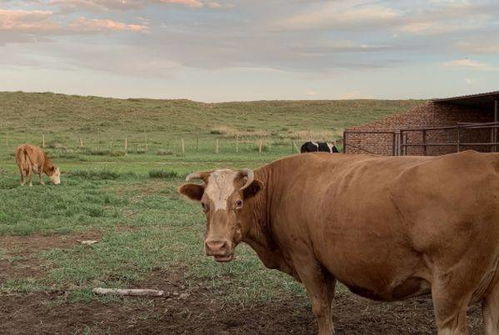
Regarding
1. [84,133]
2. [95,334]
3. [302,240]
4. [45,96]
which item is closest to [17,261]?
[95,334]

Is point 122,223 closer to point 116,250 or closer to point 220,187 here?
point 116,250

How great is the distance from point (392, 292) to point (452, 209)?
92 cm

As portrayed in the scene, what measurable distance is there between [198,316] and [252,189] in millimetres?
2000

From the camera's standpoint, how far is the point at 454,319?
13.5ft

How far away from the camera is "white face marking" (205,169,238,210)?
527 cm

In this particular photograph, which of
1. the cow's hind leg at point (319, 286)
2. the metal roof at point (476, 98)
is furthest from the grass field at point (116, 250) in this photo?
the metal roof at point (476, 98)

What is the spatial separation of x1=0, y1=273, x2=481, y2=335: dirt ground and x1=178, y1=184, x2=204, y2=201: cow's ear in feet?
5.07

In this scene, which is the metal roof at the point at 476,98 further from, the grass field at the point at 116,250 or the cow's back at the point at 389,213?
the cow's back at the point at 389,213

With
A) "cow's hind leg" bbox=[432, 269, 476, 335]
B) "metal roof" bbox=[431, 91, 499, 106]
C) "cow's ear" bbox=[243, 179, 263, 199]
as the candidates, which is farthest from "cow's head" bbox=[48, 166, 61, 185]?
"cow's hind leg" bbox=[432, 269, 476, 335]

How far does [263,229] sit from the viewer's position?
19.1ft

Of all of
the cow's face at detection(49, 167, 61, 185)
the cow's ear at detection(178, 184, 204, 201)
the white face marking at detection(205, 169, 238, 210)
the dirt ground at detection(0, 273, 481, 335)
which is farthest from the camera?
the cow's face at detection(49, 167, 61, 185)

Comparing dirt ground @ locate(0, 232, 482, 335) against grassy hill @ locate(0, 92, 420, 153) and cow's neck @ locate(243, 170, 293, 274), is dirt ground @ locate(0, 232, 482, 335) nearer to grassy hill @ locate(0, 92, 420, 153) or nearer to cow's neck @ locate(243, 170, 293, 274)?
cow's neck @ locate(243, 170, 293, 274)

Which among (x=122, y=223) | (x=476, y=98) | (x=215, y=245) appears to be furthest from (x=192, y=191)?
(x=476, y=98)

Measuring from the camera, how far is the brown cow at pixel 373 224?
403 centimetres
